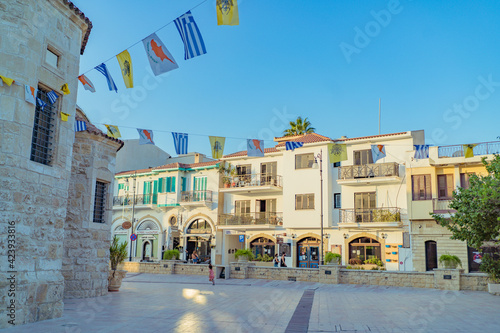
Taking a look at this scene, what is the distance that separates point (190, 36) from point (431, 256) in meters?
22.9

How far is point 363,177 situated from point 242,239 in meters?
11.3

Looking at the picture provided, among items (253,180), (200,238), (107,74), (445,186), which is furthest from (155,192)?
(107,74)

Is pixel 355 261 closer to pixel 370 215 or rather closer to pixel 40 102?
pixel 370 215

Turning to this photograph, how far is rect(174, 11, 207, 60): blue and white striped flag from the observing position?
11.2 metres

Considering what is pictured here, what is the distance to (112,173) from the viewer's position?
1617 cm

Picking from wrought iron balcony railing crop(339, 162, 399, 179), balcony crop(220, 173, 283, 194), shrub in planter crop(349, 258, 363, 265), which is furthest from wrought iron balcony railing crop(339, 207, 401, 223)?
balcony crop(220, 173, 283, 194)

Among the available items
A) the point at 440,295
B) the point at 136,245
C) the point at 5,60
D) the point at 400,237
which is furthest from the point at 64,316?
the point at 136,245

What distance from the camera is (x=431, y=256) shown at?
91.1ft

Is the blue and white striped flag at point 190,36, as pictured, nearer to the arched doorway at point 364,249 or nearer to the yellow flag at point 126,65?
the yellow flag at point 126,65

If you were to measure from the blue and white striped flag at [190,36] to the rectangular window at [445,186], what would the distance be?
21.4 metres

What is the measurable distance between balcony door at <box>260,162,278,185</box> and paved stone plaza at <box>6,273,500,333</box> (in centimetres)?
1626

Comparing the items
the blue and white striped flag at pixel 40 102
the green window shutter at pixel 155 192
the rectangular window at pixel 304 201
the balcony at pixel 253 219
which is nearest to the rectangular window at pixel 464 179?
the rectangular window at pixel 304 201

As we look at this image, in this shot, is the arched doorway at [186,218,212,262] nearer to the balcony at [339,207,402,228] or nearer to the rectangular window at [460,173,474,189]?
the balcony at [339,207,402,228]

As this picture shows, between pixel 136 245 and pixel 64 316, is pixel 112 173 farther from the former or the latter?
pixel 136 245
